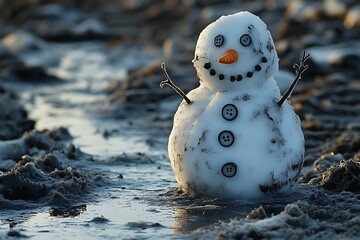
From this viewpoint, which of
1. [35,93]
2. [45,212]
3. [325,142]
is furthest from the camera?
[35,93]

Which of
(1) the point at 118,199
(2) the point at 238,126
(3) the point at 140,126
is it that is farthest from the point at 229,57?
(3) the point at 140,126

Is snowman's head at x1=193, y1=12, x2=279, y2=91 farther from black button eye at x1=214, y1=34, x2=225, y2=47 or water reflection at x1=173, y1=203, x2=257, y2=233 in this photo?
water reflection at x1=173, y1=203, x2=257, y2=233

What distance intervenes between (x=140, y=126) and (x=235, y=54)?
4143 mm

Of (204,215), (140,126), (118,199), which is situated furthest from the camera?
(140,126)

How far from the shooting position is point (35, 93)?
42.2ft

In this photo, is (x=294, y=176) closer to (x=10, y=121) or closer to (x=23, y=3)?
(x=10, y=121)

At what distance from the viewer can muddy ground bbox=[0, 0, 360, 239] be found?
537 cm

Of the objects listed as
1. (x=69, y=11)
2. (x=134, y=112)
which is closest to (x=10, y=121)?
(x=134, y=112)

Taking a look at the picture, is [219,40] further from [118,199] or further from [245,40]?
[118,199]

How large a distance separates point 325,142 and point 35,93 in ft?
17.7

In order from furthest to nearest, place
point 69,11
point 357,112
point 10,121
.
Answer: point 69,11 < point 357,112 < point 10,121

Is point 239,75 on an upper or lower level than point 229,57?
lower

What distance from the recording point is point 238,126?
5746 millimetres

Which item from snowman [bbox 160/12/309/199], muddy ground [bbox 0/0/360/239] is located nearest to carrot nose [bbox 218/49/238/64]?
snowman [bbox 160/12/309/199]
